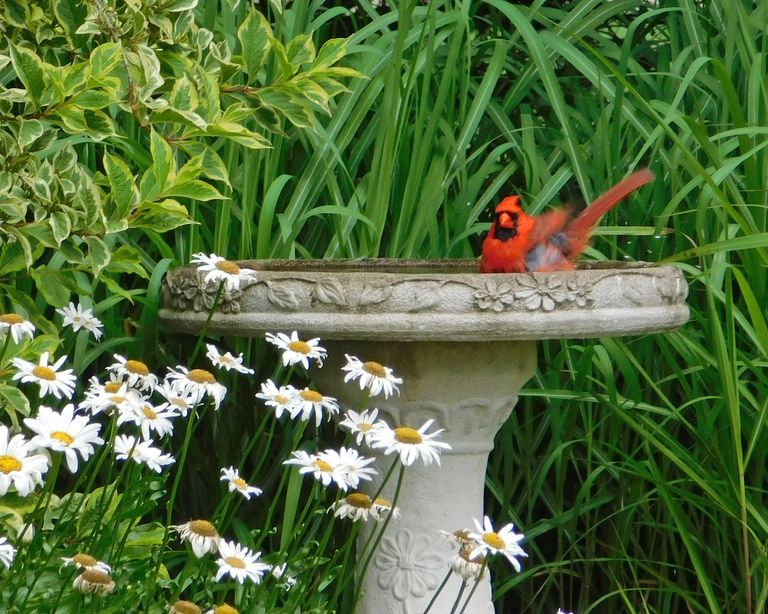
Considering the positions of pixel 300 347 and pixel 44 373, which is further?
pixel 300 347

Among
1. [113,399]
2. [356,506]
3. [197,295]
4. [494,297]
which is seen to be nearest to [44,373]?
[113,399]

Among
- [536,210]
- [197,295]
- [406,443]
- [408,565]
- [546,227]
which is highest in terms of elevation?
[536,210]

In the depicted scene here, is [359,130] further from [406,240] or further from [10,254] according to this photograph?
[10,254]

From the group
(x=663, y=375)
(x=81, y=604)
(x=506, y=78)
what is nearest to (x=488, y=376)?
(x=663, y=375)

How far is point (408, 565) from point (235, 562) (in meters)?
0.94

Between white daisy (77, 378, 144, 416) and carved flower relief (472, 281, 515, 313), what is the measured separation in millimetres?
606

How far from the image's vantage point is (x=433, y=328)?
6.04 feet

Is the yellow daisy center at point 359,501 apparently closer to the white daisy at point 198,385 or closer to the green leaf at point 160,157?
the white daisy at point 198,385

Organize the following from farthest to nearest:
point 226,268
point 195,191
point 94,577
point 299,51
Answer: point 299,51 → point 195,191 → point 226,268 → point 94,577

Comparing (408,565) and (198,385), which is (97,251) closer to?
(198,385)

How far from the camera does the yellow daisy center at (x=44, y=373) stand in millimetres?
1355

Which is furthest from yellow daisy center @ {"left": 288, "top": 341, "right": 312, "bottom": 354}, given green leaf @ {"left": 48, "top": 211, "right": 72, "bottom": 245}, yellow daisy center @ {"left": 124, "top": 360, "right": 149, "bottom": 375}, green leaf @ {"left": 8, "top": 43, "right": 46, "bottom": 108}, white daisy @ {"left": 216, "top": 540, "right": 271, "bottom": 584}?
green leaf @ {"left": 8, "top": 43, "right": 46, "bottom": 108}

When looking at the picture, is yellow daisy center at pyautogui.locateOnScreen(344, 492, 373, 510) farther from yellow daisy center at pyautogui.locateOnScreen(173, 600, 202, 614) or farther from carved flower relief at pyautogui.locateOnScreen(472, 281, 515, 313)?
carved flower relief at pyautogui.locateOnScreen(472, 281, 515, 313)

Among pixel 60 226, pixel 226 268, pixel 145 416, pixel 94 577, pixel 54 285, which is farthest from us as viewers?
pixel 54 285
